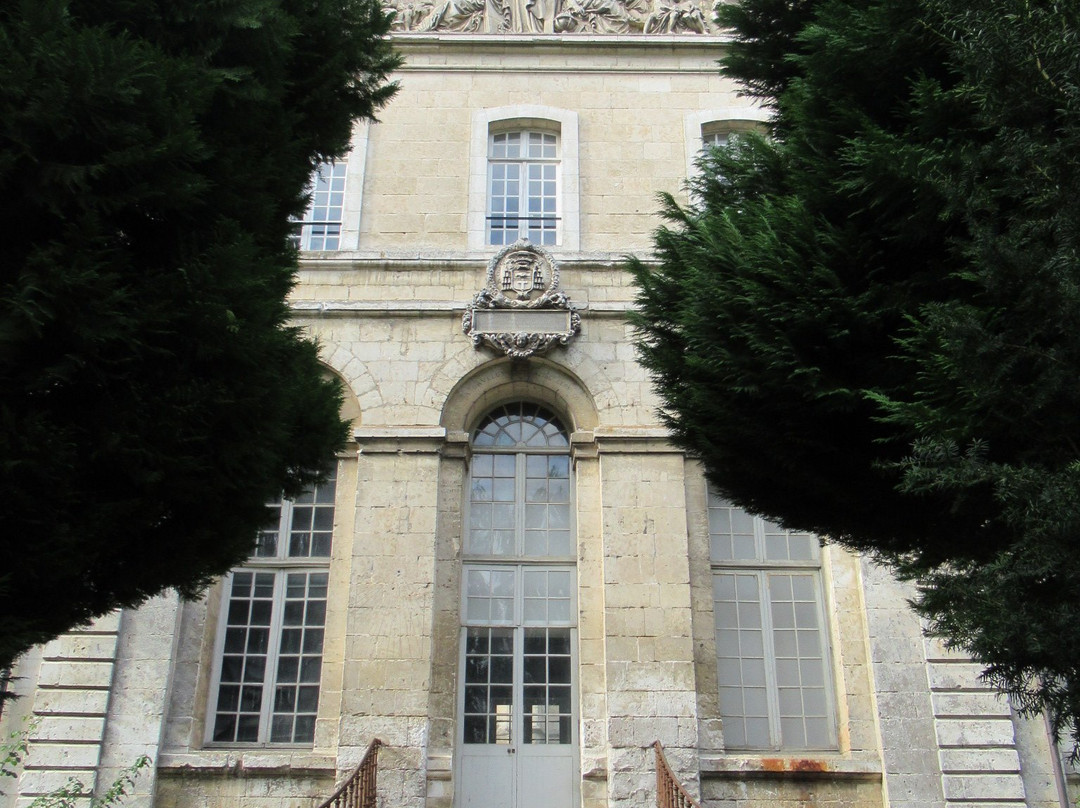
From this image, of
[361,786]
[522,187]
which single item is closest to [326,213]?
[522,187]

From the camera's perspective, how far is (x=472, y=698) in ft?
37.9

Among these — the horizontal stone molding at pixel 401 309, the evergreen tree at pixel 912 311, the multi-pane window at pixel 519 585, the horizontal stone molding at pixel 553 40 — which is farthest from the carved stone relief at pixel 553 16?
the evergreen tree at pixel 912 311

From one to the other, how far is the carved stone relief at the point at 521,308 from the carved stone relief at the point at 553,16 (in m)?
3.72

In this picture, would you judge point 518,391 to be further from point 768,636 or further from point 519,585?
point 768,636

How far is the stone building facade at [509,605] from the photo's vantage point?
35.4ft

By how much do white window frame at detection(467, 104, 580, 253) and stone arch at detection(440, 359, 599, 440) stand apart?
1.59 meters

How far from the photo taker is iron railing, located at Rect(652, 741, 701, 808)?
9289mm

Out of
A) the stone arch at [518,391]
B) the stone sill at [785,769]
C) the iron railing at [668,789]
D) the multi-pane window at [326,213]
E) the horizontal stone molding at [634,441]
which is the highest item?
the multi-pane window at [326,213]

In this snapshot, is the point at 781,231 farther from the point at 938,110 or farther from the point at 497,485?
the point at 497,485

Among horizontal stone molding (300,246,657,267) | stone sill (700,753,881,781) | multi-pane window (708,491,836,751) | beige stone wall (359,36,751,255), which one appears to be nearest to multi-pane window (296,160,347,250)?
beige stone wall (359,36,751,255)

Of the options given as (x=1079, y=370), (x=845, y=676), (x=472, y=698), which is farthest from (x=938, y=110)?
(x=472, y=698)

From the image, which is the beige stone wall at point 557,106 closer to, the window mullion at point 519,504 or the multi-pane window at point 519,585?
the multi-pane window at point 519,585

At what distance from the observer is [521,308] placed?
12664 millimetres

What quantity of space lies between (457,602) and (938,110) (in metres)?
7.59
